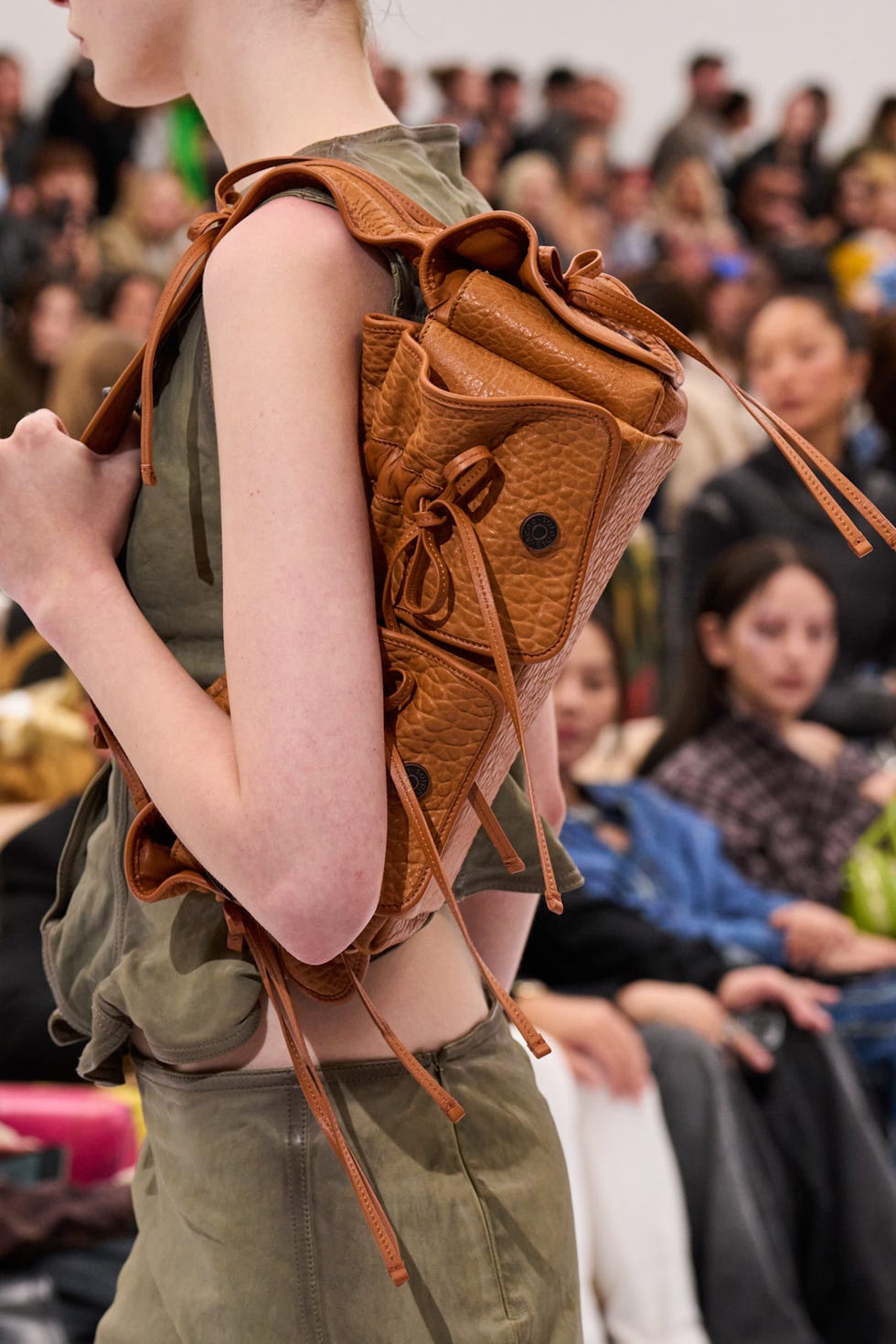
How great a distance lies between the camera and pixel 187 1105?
2.90 ft

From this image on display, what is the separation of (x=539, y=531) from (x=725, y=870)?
2.09m

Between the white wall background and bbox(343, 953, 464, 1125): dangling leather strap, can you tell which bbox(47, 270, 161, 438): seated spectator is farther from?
the white wall background

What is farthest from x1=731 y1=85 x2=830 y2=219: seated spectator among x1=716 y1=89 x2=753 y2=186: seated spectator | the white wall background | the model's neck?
the model's neck

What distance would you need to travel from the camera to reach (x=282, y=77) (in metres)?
0.89

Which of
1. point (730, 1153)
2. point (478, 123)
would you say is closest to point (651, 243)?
point (478, 123)

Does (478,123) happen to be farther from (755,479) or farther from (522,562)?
(522,562)

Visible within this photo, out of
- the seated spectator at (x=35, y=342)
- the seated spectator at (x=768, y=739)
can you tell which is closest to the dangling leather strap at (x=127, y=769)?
the seated spectator at (x=768, y=739)

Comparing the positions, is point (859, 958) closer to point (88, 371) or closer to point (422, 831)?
point (88, 371)

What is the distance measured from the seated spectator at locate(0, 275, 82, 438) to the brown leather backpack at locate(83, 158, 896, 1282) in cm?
437

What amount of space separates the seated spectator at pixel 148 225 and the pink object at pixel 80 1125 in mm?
4531

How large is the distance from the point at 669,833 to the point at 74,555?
2019 mm

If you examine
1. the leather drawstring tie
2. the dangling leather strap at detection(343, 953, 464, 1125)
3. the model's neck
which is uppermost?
the model's neck

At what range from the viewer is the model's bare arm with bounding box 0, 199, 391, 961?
0.77 m

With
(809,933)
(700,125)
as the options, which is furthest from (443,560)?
(700,125)
